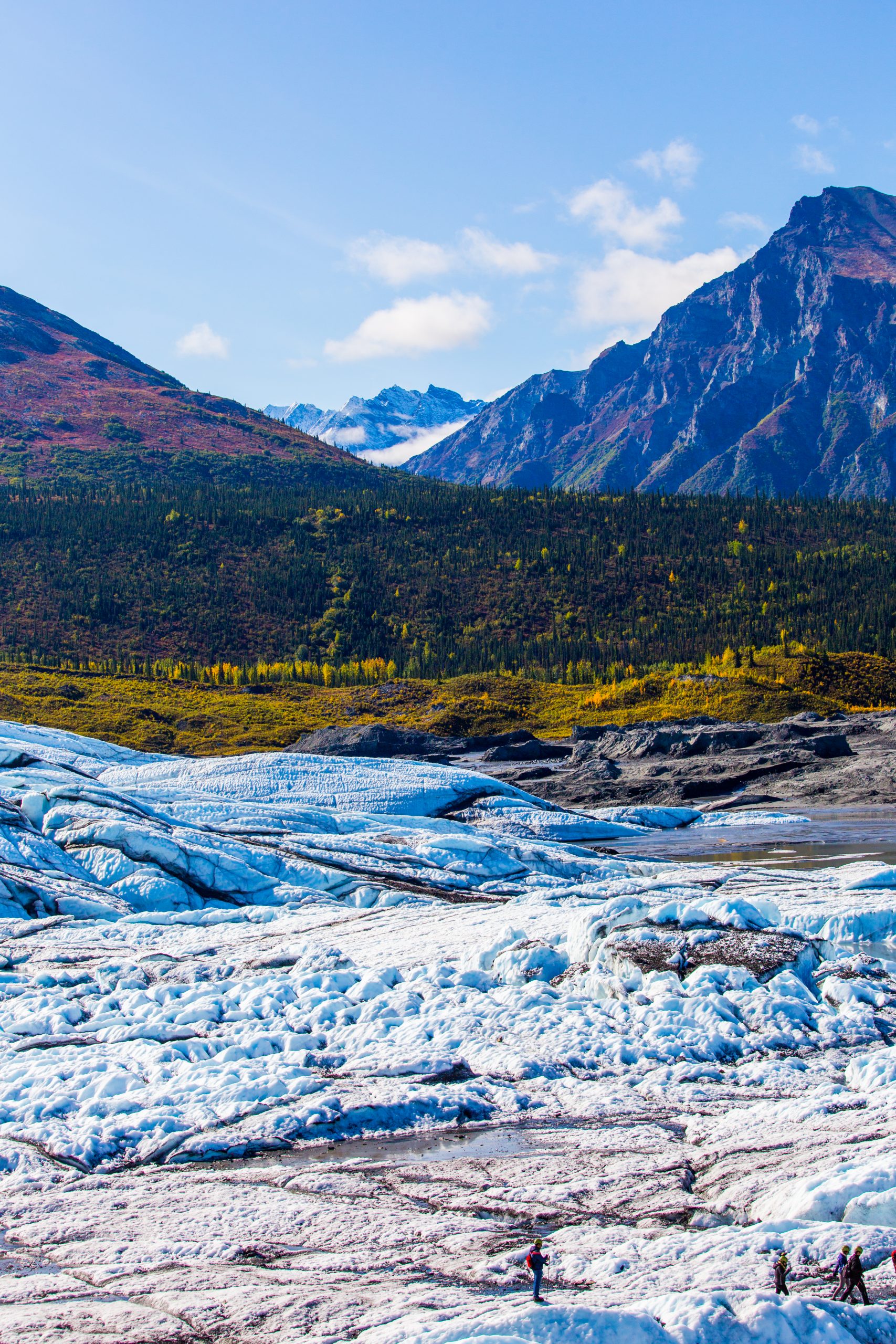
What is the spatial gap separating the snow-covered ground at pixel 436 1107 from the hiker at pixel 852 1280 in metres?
0.22

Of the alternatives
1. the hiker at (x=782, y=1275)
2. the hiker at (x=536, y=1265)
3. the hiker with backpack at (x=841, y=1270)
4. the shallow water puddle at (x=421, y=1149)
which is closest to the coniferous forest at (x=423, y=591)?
the shallow water puddle at (x=421, y=1149)

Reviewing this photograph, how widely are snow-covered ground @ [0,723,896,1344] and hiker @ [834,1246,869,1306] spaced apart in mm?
221

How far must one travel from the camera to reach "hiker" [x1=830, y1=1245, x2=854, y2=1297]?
696cm

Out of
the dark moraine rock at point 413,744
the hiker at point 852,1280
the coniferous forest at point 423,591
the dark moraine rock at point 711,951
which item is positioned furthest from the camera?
the coniferous forest at point 423,591

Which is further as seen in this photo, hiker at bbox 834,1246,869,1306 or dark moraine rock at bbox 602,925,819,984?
dark moraine rock at bbox 602,925,819,984

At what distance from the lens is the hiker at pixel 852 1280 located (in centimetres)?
676

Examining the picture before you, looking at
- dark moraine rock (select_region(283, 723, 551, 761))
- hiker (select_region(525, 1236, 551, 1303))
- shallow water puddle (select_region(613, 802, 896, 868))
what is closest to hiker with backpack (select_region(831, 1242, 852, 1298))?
→ hiker (select_region(525, 1236, 551, 1303))

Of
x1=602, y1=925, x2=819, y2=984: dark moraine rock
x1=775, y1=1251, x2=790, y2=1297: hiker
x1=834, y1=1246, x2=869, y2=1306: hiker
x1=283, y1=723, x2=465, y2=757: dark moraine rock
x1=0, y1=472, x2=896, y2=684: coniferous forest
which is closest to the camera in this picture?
x1=834, y1=1246, x2=869, y2=1306: hiker

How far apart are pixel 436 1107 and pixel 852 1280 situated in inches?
280

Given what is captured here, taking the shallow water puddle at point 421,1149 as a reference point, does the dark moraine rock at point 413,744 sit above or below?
below

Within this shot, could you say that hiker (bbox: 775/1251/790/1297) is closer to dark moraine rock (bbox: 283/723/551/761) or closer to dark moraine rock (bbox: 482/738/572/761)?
dark moraine rock (bbox: 283/723/551/761)

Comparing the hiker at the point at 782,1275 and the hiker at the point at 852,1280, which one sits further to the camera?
the hiker at the point at 782,1275

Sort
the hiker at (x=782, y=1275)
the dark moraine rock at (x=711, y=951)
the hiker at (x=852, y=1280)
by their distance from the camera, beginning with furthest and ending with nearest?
1. the dark moraine rock at (x=711, y=951)
2. the hiker at (x=782, y=1275)
3. the hiker at (x=852, y=1280)

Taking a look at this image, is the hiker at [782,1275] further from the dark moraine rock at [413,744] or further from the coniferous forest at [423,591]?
the coniferous forest at [423,591]
